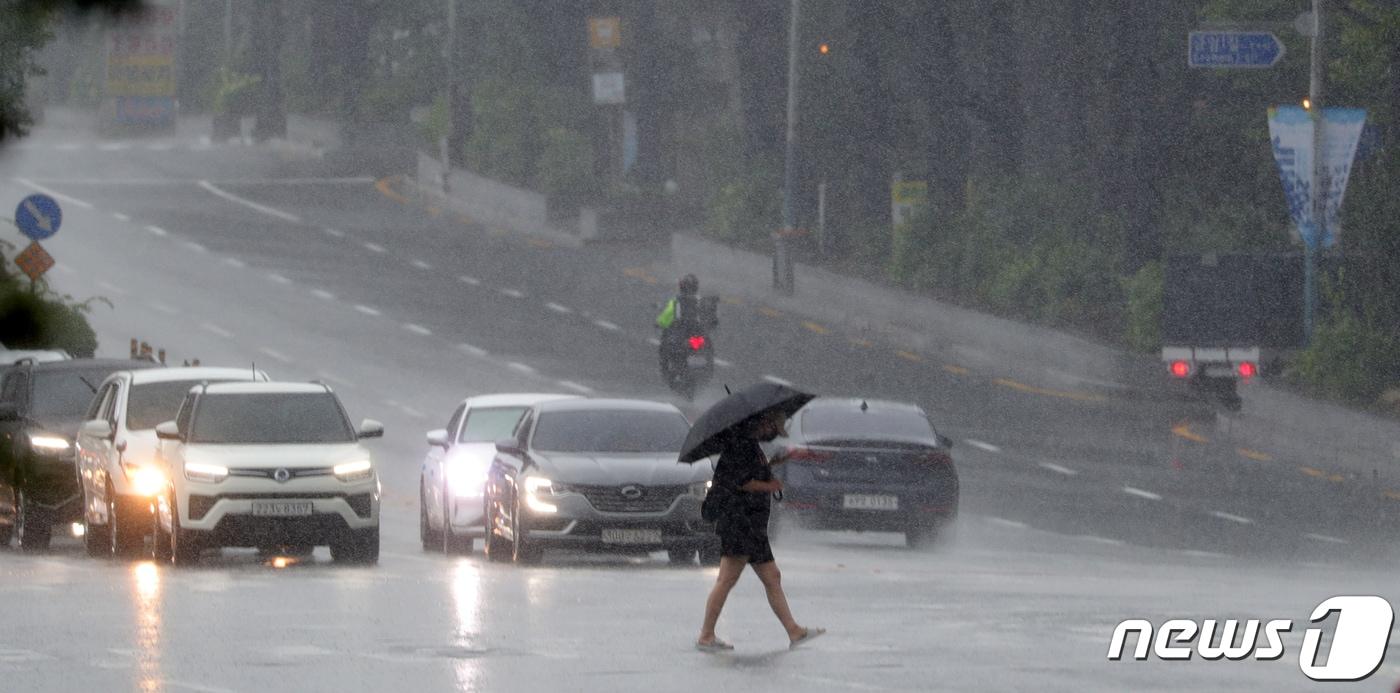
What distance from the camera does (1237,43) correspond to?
37812 millimetres

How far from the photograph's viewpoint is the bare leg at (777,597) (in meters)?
15.4

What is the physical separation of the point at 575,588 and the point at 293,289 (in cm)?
3450

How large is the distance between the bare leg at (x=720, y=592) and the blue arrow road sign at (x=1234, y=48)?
76.9 feet

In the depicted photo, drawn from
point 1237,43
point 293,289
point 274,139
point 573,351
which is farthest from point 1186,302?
point 274,139

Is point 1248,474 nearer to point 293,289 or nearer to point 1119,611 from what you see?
point 1119,611

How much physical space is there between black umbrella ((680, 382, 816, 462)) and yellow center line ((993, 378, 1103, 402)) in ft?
85.9

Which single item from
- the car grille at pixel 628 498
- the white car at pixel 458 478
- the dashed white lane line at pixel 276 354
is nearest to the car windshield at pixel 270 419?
the white car at pixel 458 478

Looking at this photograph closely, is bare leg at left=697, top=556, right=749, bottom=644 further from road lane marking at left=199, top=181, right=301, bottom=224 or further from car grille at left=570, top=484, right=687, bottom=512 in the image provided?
road lane marking at left=199, top=181, right=301, bottom=224

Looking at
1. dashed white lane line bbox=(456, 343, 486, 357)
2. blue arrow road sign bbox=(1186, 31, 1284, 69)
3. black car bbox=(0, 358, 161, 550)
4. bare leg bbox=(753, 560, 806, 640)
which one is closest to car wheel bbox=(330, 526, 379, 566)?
black car bbox=(0, 358, 161, 550)

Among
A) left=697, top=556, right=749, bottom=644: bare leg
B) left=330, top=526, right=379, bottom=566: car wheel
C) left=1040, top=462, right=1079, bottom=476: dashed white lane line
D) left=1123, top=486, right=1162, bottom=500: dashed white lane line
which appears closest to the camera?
left=697, top=556, right=749, bottom=644: bare leg

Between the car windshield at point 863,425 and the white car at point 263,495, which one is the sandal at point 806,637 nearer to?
the white car at point 263,495

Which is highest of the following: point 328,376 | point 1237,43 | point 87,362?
point 1237,43

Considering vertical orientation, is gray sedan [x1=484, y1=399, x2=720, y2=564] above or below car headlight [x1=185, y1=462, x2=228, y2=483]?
below

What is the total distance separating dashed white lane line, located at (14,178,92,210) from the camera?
2623 inches
